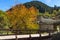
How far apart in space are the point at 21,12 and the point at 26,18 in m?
3.66

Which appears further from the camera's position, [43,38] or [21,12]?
[21,12]

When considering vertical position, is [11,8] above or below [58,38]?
above

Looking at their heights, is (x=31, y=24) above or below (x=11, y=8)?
below

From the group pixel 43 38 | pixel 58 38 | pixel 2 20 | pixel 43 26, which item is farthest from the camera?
pixel 43 26

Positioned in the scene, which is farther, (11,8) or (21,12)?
(11,8)

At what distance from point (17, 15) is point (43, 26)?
7.99m

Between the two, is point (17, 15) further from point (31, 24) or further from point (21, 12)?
point (31, 24)

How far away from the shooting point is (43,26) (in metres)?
53.9

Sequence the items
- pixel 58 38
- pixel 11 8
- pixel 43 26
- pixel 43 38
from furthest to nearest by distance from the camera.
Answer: pixel 11 8
pixel 43 26
pixel 43 38
pixel 58 38

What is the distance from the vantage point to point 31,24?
46.8 metres

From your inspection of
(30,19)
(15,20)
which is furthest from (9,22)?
(30,19)

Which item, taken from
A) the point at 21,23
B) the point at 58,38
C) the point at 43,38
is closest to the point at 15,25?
the point at 21,23

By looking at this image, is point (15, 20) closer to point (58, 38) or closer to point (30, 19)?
point (30, 19)

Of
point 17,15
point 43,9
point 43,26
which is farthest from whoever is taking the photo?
point 43,9
